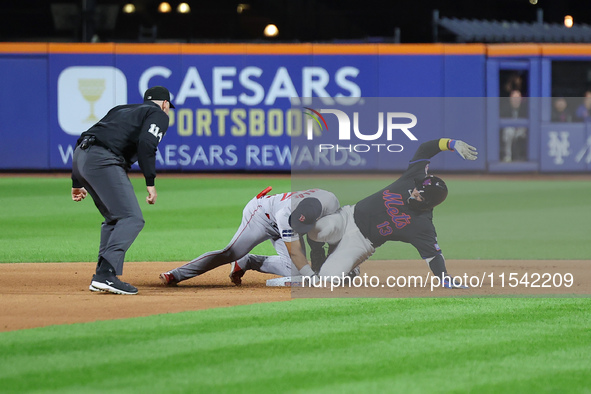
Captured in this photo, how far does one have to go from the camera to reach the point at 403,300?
22.2 feet

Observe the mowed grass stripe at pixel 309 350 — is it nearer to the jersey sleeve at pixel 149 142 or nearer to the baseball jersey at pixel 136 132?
the jersey sleeve at pixel 149 142

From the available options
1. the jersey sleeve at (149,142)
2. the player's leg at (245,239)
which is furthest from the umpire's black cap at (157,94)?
the player's leg at (245,239)

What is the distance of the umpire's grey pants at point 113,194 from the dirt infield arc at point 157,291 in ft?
1.19

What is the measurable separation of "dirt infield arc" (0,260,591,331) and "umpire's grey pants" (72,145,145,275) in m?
0.36

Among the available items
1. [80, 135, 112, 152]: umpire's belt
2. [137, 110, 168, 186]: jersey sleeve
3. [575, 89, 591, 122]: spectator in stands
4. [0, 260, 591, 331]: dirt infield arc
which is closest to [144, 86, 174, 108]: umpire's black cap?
[137, 110, 168, 186]: jersey sleeve

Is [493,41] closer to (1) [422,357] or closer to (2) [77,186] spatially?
(2) [77,186]

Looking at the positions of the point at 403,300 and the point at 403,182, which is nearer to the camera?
the point at 403,300

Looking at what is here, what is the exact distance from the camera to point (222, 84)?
21.2m

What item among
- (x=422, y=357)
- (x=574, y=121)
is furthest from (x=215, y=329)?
(x=574, y=121)

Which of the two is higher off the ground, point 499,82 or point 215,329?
point 499,82

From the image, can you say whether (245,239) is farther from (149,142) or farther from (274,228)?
(149,142)

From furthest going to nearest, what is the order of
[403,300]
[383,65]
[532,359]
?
1. [383,65]
2. [403,300]
3. [532,359]

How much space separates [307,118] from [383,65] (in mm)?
14154

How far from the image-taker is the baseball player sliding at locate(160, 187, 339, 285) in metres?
6.96
